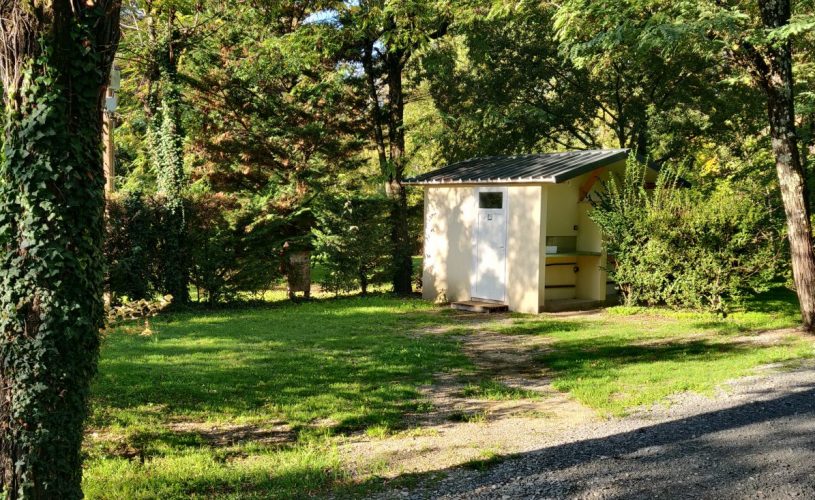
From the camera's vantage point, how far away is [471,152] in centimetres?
2102

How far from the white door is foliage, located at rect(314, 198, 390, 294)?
9.19ft

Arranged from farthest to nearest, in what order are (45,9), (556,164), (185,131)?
(185,131), (556,164), (45,9)

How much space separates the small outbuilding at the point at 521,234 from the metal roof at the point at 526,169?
3cm

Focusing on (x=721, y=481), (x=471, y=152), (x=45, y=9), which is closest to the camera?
(x=45, y=9)

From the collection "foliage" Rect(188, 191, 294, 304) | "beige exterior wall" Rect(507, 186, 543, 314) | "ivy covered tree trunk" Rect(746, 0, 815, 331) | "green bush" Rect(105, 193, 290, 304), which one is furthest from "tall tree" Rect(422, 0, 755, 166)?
"ivy covered tree trunk" Rect(746, 0, 815, 331)

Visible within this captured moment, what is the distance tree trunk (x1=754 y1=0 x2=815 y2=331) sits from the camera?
36.7 feet

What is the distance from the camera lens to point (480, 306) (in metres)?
15.2

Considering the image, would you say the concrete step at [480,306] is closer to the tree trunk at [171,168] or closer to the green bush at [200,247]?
the green bush at [200,247]

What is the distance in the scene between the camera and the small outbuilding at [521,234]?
14773mm

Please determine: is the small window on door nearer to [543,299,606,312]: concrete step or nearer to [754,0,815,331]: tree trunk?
[543,299,606,312]: concrete step

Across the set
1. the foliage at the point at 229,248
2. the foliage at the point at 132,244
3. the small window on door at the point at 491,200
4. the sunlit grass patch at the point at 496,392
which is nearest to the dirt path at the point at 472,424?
the sunlit grass patch at the point at 496,392

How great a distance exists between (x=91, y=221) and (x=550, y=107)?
19.1 metres

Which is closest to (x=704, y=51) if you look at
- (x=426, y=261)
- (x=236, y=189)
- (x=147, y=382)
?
(x=426, y=261)

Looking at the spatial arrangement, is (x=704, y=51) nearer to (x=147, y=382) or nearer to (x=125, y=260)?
(x=147, y=382)
